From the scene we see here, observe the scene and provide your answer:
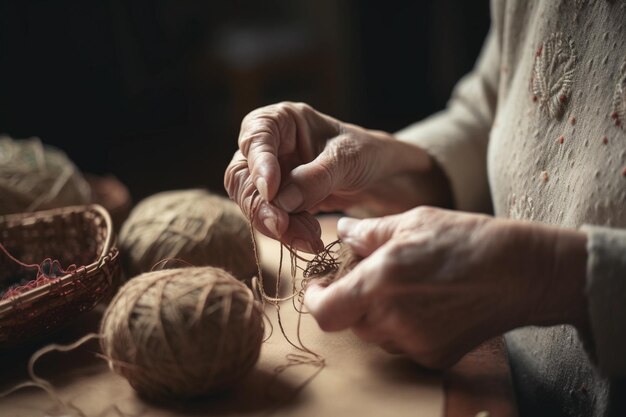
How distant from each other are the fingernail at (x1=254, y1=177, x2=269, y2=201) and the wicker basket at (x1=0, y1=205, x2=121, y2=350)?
222 millimetres

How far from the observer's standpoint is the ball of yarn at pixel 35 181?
3.93 feet

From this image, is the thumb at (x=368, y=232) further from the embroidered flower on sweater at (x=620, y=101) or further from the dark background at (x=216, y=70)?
the dark background at (x=216, y=70)

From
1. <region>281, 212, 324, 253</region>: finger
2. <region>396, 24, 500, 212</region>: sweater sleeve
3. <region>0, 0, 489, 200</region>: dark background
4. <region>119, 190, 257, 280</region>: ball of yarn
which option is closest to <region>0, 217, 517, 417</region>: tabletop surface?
<region>281, 212, 324, 253</region>: finger

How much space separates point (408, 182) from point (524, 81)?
0.87 ft

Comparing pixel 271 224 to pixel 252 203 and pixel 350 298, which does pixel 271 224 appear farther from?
pixel 350 298

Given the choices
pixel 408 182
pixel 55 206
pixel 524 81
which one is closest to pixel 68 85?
pixel 55 206

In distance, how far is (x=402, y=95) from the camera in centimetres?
286

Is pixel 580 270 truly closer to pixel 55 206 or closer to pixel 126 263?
pixel 126 263

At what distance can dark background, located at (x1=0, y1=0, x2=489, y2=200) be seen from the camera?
2.40m

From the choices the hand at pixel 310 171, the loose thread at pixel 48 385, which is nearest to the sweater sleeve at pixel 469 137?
the hand at pixel 310 171

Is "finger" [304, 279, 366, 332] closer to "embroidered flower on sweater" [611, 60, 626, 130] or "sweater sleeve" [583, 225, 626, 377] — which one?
"sweater sleeve" [583, 225, 626, 377]

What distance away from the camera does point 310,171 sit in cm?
80

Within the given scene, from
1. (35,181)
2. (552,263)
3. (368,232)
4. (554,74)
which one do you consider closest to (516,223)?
(552,263)

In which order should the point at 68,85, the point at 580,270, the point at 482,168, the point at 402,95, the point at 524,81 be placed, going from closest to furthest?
the point at 580,270 < the point at 524,81 < the point at 482,168 < the point at 68,85 < the point at 402,95
